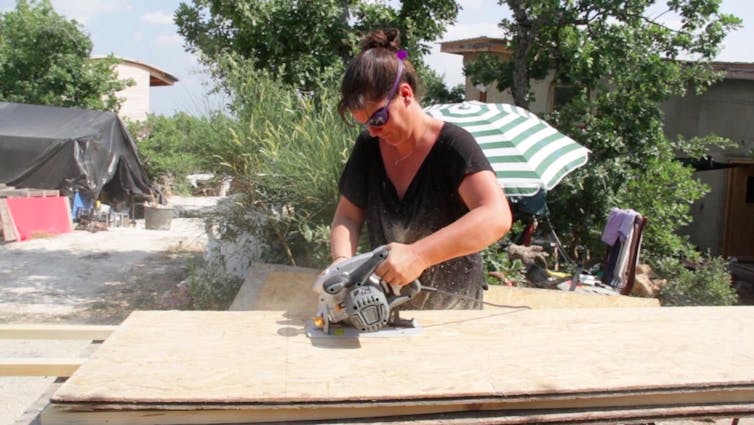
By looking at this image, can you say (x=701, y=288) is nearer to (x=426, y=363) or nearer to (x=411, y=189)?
(x=411, y=189)

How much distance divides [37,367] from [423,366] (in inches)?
42.2

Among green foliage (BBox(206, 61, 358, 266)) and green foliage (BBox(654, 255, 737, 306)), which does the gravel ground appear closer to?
green foliage (BBox(206, 61, 358, 266))

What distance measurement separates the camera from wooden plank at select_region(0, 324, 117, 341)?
2066 mm

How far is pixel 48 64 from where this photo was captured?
1580 centimetres

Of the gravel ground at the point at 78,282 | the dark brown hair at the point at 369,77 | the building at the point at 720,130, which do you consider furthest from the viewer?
the building at the point at 720,130

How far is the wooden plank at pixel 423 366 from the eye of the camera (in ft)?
4.85

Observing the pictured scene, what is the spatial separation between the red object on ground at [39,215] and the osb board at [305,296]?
7736 millimetres

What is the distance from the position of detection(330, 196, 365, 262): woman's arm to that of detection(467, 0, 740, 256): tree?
226 inches

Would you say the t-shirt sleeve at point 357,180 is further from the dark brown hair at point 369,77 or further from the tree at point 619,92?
the tree at point 619,92

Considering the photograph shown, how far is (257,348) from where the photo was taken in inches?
70.6

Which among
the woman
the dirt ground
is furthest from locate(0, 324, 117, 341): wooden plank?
the dirt ground

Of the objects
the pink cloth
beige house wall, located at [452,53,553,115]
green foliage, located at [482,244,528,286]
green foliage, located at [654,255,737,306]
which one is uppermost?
beige house wall, located at [452,53,553,115]

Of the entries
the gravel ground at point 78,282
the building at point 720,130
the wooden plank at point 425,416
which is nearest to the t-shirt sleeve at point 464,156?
the wooden plank at point 425,416

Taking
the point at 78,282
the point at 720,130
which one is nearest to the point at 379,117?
the point at 78,282
